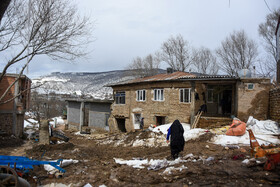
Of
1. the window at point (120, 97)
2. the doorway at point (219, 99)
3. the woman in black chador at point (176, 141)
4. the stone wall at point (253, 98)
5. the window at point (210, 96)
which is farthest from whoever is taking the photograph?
the window at point (120, 97)

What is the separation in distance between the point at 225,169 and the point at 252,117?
759cm

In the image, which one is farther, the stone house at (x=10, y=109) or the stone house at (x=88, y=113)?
the stone house at (x=88, y=113)

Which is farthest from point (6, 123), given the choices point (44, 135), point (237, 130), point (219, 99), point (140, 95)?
point (219, 99)

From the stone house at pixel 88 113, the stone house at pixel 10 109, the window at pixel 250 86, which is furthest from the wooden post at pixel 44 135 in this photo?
the window at pixel 250 86

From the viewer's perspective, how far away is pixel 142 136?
1414 cm

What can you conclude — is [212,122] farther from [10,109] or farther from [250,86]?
[10,109]

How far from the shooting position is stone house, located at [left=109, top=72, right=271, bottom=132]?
12680 mm

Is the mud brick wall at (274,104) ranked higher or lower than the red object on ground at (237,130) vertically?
higher

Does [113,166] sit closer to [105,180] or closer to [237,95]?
[105,180]

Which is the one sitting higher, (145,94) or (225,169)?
(145,94)

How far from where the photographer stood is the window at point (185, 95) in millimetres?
16562

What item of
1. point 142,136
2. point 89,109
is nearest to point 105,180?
point 142,136

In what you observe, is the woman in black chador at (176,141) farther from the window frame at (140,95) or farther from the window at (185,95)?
the window frame at (140,95)

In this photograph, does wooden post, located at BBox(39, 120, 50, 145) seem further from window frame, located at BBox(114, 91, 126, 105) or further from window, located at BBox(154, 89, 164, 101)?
window frame, located at BBox(114, 91, 126, 105)
